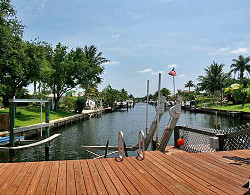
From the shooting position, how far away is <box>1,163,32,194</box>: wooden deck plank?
3.90 meters

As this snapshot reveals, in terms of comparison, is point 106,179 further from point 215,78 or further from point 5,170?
point 215,78

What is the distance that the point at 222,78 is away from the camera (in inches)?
2368

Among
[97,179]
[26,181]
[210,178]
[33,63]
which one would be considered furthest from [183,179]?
[33,63]

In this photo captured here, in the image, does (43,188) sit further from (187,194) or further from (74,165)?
(187,194)

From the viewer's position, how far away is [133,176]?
4582 millimetres

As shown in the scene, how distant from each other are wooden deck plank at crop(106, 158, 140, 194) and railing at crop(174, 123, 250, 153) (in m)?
4.30

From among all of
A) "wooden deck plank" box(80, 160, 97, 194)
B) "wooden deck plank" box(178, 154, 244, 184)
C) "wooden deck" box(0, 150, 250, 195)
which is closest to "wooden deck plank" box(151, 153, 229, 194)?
"wooden deck" box(0, 150, 250, 195)

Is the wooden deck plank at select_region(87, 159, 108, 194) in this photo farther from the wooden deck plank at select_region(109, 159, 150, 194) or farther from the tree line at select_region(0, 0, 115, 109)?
the tree line at select_region(0, 0, 115, 109)

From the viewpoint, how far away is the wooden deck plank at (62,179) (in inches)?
153

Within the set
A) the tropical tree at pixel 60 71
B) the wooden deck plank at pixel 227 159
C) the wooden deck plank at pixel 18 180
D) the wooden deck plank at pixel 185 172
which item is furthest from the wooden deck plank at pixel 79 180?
the tropical tree at pixel 60 71

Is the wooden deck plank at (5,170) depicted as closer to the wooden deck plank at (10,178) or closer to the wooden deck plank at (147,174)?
the wooden deck plank at (10,178)

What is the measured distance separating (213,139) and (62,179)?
5.70 metres

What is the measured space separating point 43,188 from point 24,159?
947cm

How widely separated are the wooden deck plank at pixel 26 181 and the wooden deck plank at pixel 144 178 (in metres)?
2.15
